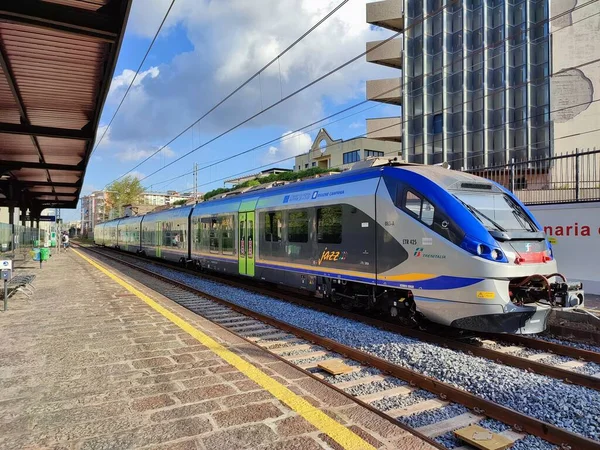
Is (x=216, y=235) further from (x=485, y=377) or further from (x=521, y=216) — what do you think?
(x=485, y=377)

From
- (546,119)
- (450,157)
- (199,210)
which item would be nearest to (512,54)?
(546,119)

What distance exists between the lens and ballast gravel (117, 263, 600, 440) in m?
4.14

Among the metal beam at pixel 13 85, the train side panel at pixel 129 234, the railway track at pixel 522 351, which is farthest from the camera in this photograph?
the train side panel at pixel 129 234

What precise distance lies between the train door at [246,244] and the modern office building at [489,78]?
28493 mm

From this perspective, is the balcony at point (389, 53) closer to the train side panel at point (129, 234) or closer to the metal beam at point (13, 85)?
the train side panel at point (129, 234)

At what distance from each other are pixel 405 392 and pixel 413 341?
2.08 metres

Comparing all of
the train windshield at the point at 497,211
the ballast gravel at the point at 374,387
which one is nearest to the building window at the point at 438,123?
the train windshield at the point at 497,211

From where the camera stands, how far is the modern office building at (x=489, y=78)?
3659 centimetres

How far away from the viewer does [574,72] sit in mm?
36562

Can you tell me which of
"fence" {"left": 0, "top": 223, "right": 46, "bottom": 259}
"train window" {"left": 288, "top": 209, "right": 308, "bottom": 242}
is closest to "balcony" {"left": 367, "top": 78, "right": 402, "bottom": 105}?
"fence" {"left": 0, "top": 223, "right": 46, "bottom": 259}

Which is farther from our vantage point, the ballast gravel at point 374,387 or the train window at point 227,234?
the train window at point 227,234

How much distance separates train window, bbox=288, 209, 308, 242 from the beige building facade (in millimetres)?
34348

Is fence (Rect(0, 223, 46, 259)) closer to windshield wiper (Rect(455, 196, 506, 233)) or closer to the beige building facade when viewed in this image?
windshield wiper (Rect(455, 196, 506, 233))

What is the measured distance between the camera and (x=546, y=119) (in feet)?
120
